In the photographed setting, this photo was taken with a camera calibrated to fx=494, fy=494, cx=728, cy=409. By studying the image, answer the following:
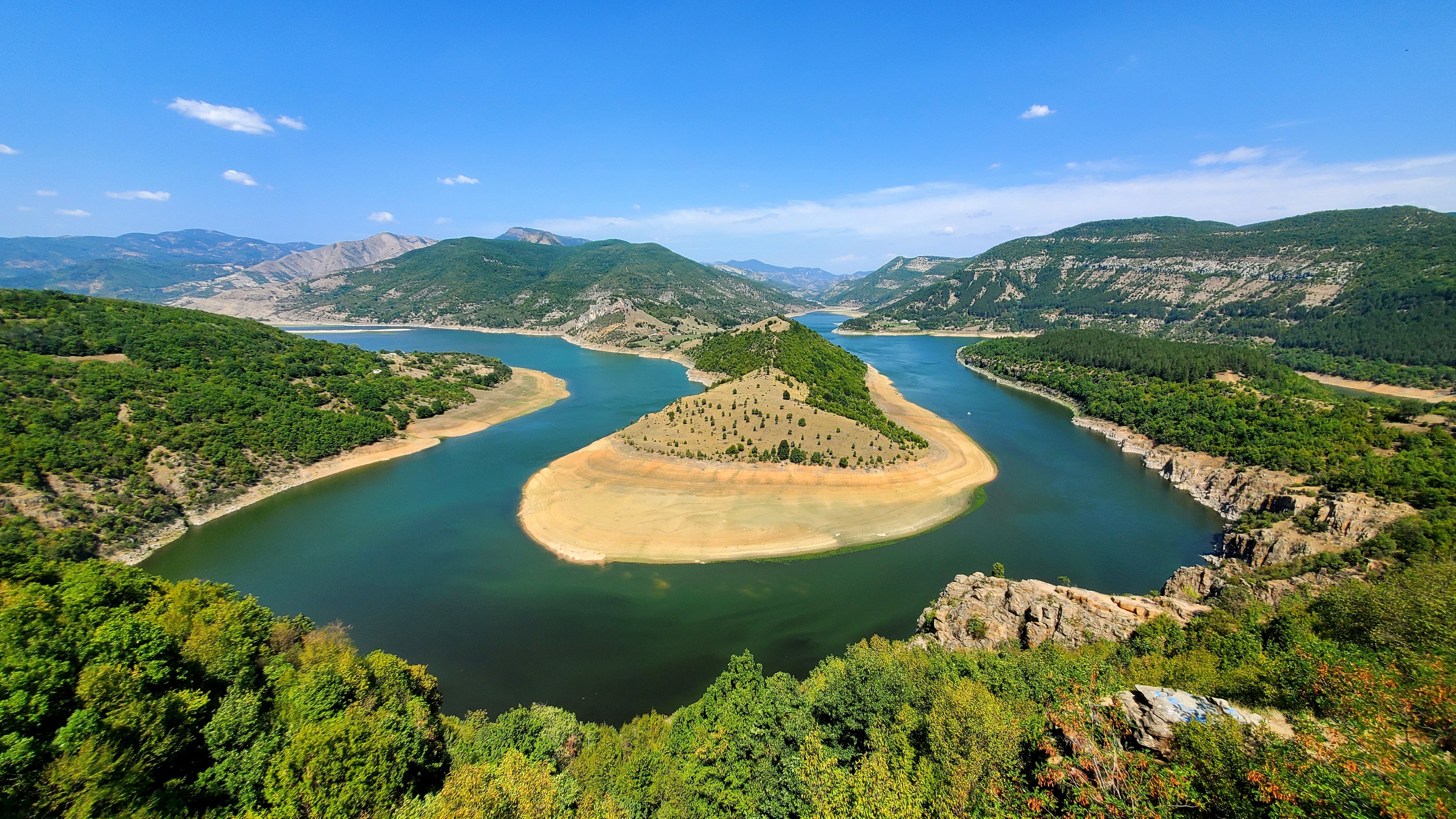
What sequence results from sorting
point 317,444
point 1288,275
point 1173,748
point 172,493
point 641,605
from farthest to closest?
point 1288,275
point 317,444
point 172,493
point 641,605
point 1173,748

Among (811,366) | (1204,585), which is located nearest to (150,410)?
(811,366)

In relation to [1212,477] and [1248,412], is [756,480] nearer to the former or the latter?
[1212,477]

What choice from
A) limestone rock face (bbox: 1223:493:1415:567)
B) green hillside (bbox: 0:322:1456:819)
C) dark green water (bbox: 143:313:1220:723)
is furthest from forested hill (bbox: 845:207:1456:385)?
green hillside (bbox: 0:322:1456:819)

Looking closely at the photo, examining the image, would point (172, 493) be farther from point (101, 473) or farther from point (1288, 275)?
point (1288, 275)

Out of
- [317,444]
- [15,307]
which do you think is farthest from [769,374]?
[15,307]

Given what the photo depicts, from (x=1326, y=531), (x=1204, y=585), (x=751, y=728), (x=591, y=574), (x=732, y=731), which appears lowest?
(x=591, y=574)

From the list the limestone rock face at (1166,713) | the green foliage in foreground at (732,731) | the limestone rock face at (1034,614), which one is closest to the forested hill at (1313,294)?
the limestone rock face at (1034,614)

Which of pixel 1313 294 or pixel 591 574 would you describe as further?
pixel 1313 294

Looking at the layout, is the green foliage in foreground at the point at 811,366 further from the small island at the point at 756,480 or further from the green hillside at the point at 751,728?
the green hillside at the point at 751,728
